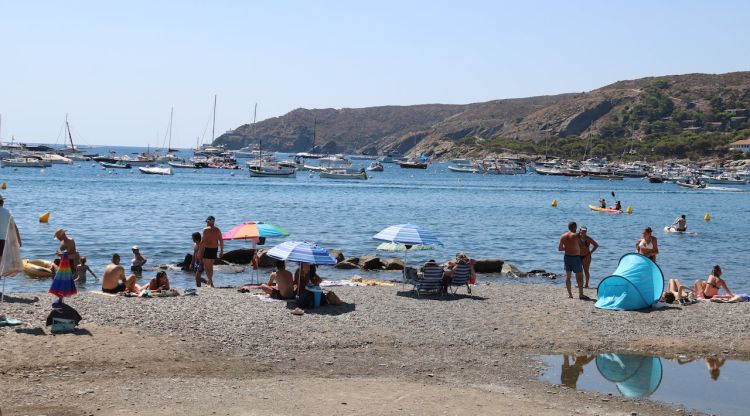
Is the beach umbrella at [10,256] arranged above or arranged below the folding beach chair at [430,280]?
above

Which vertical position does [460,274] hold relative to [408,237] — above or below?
below

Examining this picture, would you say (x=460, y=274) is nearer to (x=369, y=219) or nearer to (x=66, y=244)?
(x=66, y=244)

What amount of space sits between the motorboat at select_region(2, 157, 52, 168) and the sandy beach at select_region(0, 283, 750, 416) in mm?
121284

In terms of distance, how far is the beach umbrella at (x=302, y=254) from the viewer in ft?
57.3

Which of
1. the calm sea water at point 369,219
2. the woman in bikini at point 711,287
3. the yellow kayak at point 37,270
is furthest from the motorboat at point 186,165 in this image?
the woman in bikini at point 711,287

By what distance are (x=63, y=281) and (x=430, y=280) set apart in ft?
27.4

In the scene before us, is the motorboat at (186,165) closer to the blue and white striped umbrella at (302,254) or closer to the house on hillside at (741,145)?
the house on hillside at (741,145)

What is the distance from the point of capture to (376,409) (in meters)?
11.3

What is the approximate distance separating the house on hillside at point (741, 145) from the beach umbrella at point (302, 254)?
158017 millimetres

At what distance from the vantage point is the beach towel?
1412 cm

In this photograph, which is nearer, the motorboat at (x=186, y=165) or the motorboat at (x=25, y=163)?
the motorboat at (x=25, y=163)

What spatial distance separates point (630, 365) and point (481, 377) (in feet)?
9.46

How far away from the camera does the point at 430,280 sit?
63.6 ft

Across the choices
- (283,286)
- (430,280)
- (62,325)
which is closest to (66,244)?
(283,286)
